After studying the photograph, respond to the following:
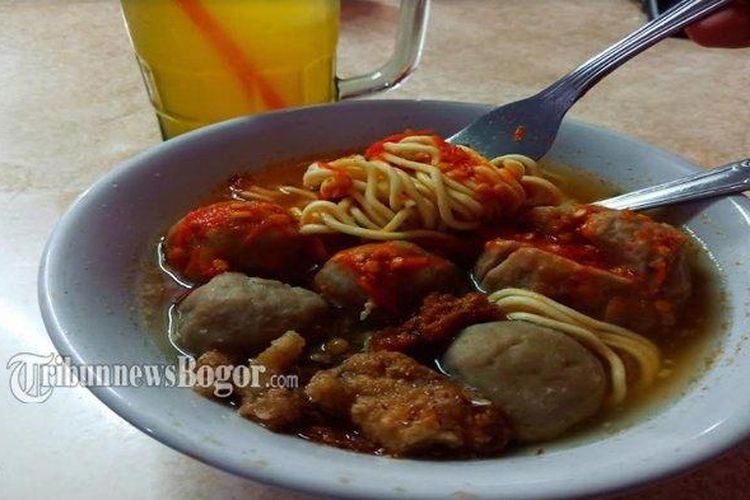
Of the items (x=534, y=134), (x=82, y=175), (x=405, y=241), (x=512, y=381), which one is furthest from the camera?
(x=82, y=175)

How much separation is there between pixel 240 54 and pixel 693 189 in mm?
732

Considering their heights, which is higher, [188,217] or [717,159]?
[188,217]

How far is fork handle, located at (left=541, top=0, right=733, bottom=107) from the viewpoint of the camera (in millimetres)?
1291

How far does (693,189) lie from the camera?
3.87ft

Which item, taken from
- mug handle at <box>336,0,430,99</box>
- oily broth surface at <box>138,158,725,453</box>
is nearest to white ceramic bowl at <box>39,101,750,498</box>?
oily broth surface at <box>138,158,725,453</box>

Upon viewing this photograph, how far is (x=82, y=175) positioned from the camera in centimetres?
153

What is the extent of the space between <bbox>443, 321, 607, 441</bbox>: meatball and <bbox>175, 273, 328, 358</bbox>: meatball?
0.61 ft

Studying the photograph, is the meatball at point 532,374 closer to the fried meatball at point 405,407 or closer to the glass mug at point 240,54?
the fried meatball at point 405,407

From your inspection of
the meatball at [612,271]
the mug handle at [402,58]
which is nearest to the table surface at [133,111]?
the meatball at [612,271]

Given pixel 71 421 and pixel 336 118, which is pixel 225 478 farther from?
pixel 336 118

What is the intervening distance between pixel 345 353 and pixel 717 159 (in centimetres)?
99

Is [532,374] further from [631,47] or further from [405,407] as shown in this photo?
[631,47]

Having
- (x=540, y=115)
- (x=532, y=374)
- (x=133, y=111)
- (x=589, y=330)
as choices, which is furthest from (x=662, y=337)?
(x=133, y=111)

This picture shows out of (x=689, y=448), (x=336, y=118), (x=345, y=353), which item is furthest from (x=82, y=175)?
(x=689, y=448)
